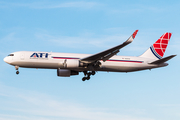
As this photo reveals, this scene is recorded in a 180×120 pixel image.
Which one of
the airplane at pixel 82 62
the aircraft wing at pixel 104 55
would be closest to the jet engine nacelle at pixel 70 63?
the airplane at pixel 82 62

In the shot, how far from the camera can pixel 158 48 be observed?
49.8 meters

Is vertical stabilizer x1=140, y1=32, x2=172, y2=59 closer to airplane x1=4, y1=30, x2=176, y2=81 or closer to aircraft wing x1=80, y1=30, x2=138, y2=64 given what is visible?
airplane x1=4, y1=30, x2=176, y2=81

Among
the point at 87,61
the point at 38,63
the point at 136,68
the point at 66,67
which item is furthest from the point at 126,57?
the point at 38,63

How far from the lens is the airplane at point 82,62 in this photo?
4247 cm

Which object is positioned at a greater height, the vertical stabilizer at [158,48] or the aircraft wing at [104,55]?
the vertical stabilizer at [158,48]

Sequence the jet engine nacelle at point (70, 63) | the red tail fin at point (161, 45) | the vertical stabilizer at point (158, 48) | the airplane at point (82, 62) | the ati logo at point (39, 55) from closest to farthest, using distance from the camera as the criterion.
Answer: the jet engine nacelle at point (70, 63) < the airplane at point (82, 62) < the ati logo at point (39, 55) < the vertical stabilizer at point (158, 48) < the red tail fin at point (161, 45)

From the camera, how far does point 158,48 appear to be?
49.8 m

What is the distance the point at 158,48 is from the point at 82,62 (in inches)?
559

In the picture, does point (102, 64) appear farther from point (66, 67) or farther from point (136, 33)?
point (136, 33)

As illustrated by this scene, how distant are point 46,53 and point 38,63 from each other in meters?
1.93

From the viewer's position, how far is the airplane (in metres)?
42.5

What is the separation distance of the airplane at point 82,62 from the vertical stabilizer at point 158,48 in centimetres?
176

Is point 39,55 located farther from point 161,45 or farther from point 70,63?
point 161,45

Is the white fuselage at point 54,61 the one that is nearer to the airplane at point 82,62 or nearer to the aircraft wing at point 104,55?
the airplane at point 82,62
